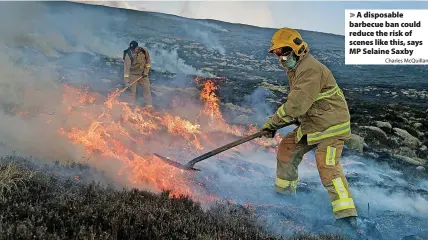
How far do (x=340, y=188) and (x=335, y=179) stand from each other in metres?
0.11

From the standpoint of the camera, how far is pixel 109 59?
1808 centimetres

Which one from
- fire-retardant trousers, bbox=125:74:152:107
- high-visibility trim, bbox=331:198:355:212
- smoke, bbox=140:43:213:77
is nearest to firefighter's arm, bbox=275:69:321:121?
high-visibility trim, bbox=331:198:355:212

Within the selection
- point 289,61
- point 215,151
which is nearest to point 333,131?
point 289,61

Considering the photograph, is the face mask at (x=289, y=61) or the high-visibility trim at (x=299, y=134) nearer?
the face mask at (x=289, y=61)

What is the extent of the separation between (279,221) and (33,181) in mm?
2555

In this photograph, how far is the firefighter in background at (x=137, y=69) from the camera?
1103 cm

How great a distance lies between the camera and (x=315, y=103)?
15.5 ft

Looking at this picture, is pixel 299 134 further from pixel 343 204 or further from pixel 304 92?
pixel 343 204

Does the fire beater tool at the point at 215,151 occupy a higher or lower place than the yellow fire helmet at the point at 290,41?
lower

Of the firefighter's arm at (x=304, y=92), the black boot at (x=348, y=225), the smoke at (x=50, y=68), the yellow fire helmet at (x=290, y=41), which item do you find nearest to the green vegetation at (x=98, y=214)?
the black boot at (x=348, y=225)

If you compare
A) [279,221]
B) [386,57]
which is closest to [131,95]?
[386,57]

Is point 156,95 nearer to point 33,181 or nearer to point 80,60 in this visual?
point 80,60

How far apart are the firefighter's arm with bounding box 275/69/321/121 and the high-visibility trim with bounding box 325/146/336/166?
580mm

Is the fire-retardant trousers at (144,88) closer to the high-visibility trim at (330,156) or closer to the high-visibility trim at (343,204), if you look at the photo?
the high-visibility trim at (330,156)
